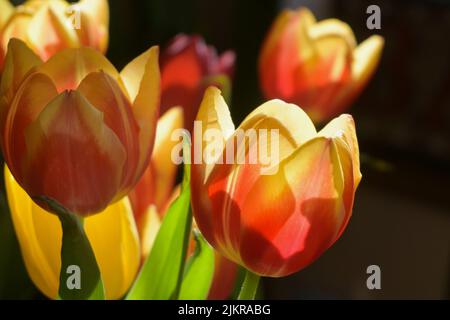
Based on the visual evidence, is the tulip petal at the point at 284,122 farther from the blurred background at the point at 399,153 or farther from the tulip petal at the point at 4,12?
the blurred background at the point at 399,153

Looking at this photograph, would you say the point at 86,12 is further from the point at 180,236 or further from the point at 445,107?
the point at 445,107

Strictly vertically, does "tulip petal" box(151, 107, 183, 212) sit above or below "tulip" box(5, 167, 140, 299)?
above

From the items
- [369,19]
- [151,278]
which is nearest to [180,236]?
[151,278]

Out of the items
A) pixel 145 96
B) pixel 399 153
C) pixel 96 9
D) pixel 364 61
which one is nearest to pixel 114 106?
pixel 145 96

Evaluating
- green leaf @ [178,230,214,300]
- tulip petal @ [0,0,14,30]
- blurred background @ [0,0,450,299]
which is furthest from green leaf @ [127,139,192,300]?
blurred background @ [0,0,450,299]

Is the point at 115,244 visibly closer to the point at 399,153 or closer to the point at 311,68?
the point at 311,68

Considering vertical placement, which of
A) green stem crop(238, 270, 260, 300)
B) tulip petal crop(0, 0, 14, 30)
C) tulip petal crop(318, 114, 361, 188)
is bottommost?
green stem crop(238, 270, 260, 300)

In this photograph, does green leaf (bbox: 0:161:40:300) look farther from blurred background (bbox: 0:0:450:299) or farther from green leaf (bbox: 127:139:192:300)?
blurred background (bbox: 0:0:450:299)
